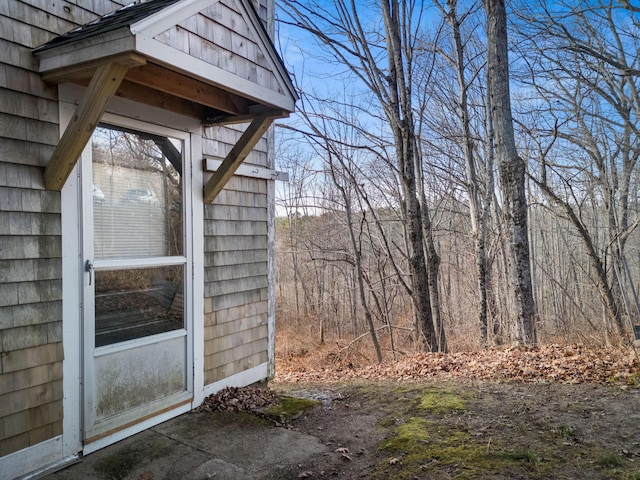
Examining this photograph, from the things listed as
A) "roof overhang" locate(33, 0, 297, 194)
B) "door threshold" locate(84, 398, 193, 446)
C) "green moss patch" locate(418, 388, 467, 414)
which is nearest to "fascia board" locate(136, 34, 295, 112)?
"roof overhang" locate(33, 0, 297, 194)

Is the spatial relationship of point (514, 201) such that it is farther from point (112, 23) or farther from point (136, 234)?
point (112, 23)

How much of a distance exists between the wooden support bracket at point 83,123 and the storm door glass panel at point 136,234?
315mm

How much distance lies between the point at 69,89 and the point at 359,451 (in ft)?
9.95

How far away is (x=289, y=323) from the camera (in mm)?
16125

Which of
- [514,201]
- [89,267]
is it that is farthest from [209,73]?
[514,201]

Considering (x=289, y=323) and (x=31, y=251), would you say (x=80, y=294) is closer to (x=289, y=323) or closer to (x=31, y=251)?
(x=31, y=251)

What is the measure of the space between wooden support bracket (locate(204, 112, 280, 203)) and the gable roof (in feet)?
0.37

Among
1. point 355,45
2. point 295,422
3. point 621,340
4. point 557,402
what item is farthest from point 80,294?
point 355,45

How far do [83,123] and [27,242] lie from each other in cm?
75

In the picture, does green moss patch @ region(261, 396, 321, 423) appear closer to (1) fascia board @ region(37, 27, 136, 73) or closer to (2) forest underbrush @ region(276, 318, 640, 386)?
(2) forest underbrush @ region(276, 318, 640, 386)

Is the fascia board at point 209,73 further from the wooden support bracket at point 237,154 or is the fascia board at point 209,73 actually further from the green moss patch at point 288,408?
the green moss patch at point 288,408

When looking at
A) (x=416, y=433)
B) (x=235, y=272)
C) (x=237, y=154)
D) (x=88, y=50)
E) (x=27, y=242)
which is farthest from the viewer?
(x=235, y=272)

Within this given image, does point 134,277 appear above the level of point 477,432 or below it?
above

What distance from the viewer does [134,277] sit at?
3107mm
